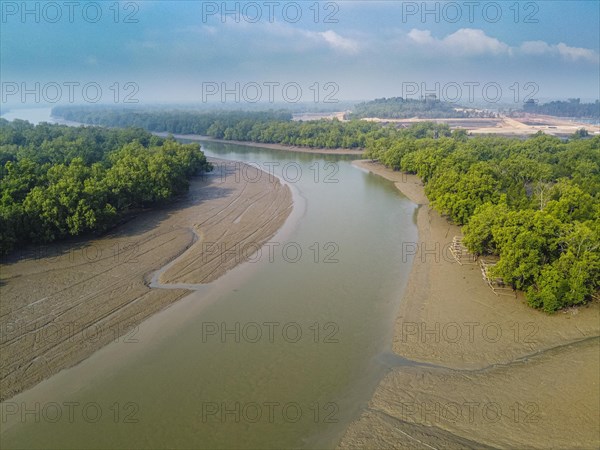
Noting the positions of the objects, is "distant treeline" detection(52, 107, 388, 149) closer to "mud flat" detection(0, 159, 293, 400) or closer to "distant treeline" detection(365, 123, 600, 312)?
"distant treeline" detection(365, 123, 600, 312)

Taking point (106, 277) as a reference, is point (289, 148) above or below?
above

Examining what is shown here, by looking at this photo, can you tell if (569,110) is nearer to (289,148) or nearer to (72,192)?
(289,148)

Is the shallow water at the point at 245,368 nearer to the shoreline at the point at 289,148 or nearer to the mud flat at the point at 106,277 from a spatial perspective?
the mud flat at the point at 106,277

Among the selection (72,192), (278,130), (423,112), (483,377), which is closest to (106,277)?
(72,192)

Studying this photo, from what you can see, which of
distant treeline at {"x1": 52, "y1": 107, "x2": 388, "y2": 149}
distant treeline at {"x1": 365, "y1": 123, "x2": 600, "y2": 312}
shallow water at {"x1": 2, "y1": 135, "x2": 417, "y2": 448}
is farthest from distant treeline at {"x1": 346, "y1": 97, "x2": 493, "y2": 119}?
shallow water at {"x1": 2, "y1": 135, "x2": 417, "y2": 448}

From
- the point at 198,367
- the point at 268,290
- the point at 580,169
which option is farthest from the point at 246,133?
the point at 198,367

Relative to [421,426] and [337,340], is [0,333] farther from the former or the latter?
[421,426]
